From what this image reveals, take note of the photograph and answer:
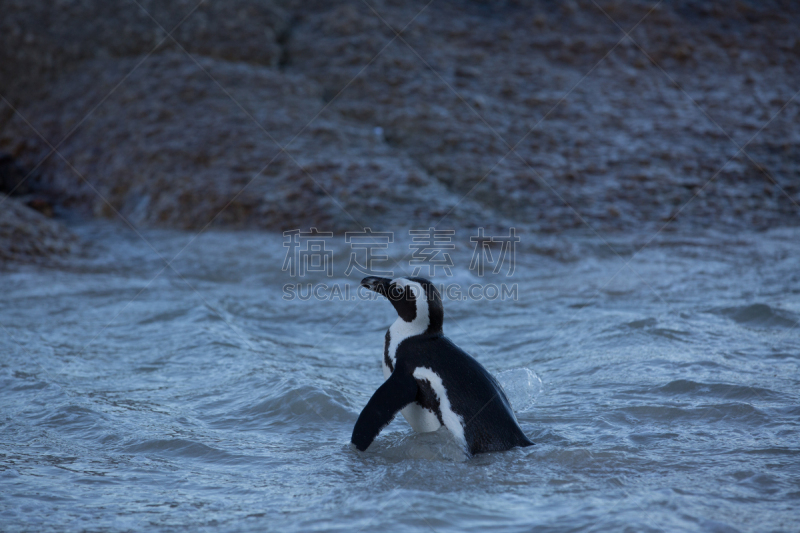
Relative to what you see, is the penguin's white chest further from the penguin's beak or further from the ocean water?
the penguin's beak

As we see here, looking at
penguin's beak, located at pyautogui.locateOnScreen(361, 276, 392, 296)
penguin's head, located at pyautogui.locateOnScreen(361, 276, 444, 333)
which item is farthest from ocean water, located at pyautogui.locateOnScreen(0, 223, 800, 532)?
penguin's beak, located at pyautogui.locateOnScreen(361, 276, 392, 296)

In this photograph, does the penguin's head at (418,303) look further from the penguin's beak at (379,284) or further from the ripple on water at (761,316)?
the ripple on water at (761,316)

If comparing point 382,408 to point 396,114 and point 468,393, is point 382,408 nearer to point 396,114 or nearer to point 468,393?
point 468,393

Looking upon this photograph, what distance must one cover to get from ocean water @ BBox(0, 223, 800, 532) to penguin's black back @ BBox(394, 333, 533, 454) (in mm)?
66

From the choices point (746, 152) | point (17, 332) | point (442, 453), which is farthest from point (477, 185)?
point (442, 453)

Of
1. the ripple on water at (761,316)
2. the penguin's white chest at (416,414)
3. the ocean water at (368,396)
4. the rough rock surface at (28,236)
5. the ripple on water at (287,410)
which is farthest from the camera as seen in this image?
the rough rock surface at (28,236)

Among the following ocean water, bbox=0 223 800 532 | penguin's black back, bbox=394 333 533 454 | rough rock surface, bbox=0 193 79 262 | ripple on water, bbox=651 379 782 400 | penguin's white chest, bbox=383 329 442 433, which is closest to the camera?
ocean water, bbox=0 223 800 532

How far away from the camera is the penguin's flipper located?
2.84 m

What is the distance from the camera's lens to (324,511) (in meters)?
2.37

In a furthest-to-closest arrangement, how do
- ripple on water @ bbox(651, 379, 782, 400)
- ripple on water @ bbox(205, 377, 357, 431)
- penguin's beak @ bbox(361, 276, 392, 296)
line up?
ripple on water @ bbox(651, 379, 782, 400)
ripple on water @ bbox(205, 377, 357, 431)
penguin's beak @ bbox(361, 276, 392, 296)

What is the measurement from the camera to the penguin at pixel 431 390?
2.80 metres

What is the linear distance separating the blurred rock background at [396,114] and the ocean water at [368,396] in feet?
3.80

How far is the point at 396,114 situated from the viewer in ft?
27.6

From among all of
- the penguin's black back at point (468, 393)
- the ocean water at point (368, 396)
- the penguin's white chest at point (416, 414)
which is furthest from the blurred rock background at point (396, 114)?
the penguin's black back at point (468, 393)
